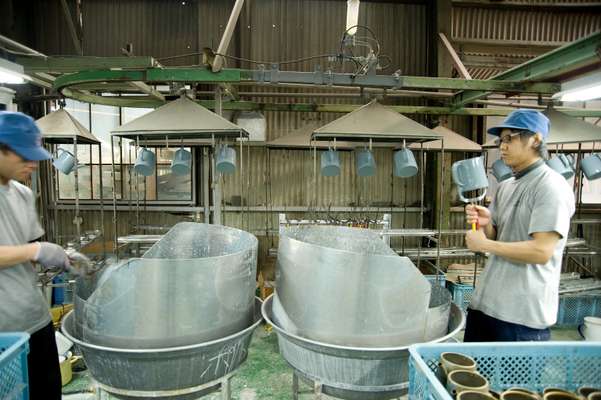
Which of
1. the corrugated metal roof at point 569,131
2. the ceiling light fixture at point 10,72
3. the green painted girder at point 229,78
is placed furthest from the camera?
the corrugated metal roof at point 569,131

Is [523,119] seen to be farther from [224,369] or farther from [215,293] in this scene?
[224,369]

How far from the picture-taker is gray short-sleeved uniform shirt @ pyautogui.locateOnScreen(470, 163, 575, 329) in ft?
4.15

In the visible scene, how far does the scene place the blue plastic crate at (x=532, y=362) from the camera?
1.07 metres

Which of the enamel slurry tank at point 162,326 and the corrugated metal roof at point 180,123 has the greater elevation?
the corrugated metal roof at point 180,123

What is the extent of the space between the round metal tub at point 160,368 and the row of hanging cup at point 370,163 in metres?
1.63

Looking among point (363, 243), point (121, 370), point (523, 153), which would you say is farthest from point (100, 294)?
point (523, 153)

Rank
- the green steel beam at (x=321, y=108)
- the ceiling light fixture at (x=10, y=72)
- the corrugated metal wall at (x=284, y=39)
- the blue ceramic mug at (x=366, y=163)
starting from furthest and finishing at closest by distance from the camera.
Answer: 1. the corrugated metal wall at (x=284, y=39)
2. the green steel beam at (x=321, y=108)
3. the blue ceramic mug at (x=366, y=163)
4. the ceiling light fixture at (x=10, y=72)

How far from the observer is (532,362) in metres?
1.08

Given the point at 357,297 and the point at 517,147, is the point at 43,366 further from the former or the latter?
the point at 517,147

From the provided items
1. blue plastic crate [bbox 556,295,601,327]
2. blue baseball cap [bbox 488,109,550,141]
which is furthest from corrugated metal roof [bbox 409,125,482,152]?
blue baseball cap [bbox 488,109,550,141]

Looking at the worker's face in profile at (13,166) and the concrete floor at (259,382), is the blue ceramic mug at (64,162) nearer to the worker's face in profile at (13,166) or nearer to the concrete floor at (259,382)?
the worker's face in profile at (13,166)

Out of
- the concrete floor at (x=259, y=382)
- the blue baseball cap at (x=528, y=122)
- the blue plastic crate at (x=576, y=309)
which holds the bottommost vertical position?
the concrete floor at (x=259, y=382)

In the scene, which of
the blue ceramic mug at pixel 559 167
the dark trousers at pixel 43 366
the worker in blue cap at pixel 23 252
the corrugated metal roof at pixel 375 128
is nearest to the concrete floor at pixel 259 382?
the dark trousers at pixel 43 366

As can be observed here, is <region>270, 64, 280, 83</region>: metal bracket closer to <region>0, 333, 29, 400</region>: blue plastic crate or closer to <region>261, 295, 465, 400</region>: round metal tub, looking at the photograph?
<region>261, 295, 465, 400</region>: round metal tub
